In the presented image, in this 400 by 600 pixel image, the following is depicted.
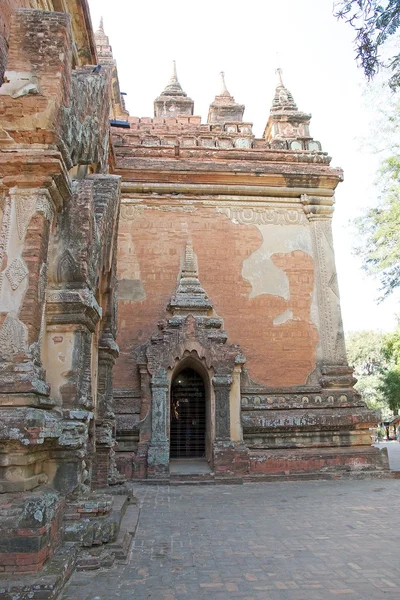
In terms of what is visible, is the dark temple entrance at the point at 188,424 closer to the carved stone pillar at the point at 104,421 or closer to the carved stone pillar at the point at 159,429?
the carved stone pillar at the point at 159,429

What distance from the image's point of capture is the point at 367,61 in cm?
378

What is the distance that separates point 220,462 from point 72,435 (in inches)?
247

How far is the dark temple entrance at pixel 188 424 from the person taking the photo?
11.8 meters

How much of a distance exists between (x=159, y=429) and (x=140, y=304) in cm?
309

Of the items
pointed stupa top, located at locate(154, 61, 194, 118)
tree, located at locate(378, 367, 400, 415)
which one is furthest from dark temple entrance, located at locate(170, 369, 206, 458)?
tree, located at locate(378, 367, 400, 415)

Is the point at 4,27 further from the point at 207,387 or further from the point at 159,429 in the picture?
the point at 207,387

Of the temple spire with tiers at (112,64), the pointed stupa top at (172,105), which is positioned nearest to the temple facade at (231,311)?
the pointed stupa top at (172,105)

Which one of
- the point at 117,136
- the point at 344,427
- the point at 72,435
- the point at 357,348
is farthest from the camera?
the point at 357,348

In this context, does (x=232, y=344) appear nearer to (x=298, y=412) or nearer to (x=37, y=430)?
(x=298, y=412)

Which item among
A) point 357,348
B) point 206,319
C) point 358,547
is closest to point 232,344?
point 206,319

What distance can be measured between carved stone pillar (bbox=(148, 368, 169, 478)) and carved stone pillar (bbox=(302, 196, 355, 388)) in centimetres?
382

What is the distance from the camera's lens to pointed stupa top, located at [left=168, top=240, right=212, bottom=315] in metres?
11.5

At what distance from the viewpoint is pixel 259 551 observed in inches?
194

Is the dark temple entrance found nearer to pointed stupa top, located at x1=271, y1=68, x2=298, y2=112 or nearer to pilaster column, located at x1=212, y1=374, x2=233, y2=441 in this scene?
pilaster column, located at x1=212, y1=374, x2=233, y2=441
